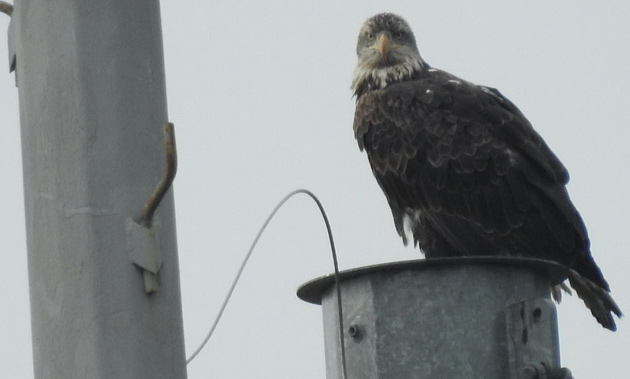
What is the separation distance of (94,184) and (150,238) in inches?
8.2

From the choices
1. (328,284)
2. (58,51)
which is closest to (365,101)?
(328,284)

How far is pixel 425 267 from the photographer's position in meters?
3.88

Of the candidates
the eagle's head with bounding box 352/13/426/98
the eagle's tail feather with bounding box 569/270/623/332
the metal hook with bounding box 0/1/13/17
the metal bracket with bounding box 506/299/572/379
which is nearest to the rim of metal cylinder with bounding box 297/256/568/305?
the metal bracket with bounding box 506/299/572/379

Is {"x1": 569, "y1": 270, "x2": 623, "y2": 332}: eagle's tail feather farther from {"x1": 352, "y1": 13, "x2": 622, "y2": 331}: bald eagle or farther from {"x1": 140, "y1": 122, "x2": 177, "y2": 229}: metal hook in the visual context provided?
{"x1": 140, "y1": 122, "x2": 177, "y2": 229}: metal hook

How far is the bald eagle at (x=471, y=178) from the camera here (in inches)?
294

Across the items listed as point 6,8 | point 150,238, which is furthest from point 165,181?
point 6,8

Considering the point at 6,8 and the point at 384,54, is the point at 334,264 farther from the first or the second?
the point at 384,54

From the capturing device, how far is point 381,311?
3.85 m

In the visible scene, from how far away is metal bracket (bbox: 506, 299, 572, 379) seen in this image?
366 centimetres

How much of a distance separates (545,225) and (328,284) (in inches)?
144

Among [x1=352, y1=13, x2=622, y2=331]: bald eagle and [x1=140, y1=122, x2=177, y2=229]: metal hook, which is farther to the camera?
[x1=352, y1=13, x2=622, y2=331]: bald eagle

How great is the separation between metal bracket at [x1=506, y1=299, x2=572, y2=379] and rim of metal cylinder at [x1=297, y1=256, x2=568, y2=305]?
16cm

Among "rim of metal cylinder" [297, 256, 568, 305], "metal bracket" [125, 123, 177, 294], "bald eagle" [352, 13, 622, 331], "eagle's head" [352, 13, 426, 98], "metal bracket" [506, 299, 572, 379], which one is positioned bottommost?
"metal bracket" [506, 299, 572, 379]

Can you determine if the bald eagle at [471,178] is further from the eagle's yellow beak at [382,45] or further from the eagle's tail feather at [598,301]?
the eagle's yellow beak at [382,45]
